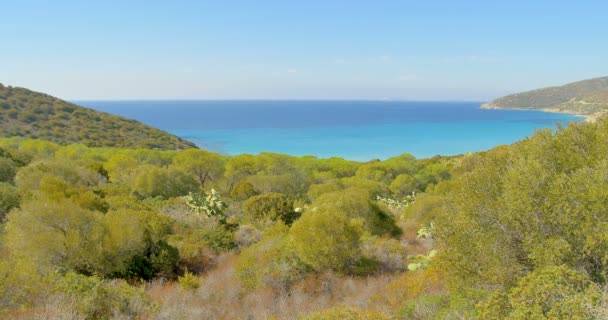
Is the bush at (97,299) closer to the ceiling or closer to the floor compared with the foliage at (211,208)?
closer to the ceiling

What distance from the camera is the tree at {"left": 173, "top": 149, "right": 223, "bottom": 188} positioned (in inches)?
1357

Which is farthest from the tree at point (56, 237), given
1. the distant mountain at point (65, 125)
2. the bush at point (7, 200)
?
the distant mountain at point (65, 125)

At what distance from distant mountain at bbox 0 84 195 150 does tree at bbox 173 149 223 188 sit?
40.3 meters

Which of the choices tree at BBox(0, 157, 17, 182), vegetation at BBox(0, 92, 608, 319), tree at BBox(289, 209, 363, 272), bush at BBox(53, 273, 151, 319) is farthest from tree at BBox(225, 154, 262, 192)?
bush at BBox(53, 273, 151, 319)

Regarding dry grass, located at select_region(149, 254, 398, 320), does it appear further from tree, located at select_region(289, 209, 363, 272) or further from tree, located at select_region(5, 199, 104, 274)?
tree, located at select_region(5, 199, 104, 274)

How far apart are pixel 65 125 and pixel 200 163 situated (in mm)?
55986

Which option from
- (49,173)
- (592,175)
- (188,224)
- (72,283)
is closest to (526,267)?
(592,175)

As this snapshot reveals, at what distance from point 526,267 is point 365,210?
11.7 m

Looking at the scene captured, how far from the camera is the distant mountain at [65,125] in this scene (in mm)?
67812

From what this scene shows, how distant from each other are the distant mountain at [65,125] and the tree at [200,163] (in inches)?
1585

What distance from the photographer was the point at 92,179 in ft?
Answer: 82.9

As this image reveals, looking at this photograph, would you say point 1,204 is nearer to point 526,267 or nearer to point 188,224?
point 188,224

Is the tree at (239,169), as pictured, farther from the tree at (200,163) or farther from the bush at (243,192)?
the bush at (243,192)

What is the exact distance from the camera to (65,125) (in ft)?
250
